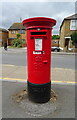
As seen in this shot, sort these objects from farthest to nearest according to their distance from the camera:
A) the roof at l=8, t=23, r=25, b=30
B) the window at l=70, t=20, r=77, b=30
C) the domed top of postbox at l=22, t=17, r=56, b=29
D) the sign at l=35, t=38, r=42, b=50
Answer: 1. the roof at l=8, t=23, r=25, b=30
2. the window at l=70, t=20, r=77, b=30
3. the sign at l=35, t=38, r=42, b=50
4. the domed top of postbox at l=22, t=17, r=56, b=29

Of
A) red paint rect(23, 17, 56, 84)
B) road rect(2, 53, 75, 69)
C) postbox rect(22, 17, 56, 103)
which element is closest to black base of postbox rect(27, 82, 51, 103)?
postbox rect(22, 17, 56, 103)

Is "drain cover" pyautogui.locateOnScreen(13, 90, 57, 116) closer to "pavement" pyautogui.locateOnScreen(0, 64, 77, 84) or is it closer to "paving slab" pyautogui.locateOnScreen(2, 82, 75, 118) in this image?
"paving slab" pyautogui.locateOnScreen(2, 82, 75, 118)

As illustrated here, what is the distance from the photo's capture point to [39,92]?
2646mm

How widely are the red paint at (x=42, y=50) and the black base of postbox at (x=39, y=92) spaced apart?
10cm

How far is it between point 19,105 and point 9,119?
496mm

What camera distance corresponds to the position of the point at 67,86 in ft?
12.6

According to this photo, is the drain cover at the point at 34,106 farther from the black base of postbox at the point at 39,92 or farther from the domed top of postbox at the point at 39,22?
the domed top of postbox at the point at 39,22

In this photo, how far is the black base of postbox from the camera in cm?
263

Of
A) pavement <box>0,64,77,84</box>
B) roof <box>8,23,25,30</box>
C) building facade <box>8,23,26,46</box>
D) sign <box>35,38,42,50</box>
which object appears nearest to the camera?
sign <box>35,38,42,50</box>

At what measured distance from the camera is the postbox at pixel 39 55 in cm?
240

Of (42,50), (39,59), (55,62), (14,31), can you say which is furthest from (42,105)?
(14,31)

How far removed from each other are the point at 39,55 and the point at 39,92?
0.95 m

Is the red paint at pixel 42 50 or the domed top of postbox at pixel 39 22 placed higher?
the domed top of postbox at pixel 39 22

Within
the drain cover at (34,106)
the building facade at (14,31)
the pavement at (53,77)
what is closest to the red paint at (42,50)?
the drain cover at (34,106)
